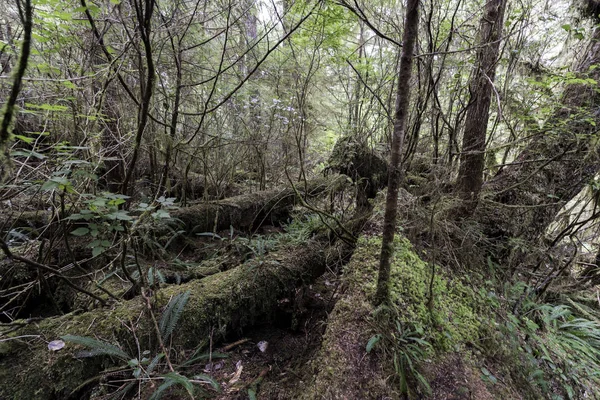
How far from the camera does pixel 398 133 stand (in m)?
1.66

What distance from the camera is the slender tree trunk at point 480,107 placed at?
2.74m

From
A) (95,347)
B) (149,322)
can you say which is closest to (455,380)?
(149,322)

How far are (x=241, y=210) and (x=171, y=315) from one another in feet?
8.13

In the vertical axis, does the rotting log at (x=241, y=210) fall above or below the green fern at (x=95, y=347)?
above

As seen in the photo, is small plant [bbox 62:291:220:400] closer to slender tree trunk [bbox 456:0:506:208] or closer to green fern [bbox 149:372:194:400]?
green fern [bbox 149:372:194:400]

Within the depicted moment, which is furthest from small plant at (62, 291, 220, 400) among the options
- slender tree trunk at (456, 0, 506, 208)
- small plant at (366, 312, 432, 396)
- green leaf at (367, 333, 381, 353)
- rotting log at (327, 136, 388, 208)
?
slender tree trunk at (456, 0, 506, 208)

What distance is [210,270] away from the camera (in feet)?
10.2

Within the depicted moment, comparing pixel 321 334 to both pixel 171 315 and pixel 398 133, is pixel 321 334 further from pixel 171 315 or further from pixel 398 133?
pixel 398 133

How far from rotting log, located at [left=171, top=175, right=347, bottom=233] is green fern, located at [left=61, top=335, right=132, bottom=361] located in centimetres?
202

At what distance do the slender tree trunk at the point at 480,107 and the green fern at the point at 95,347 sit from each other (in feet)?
12.1

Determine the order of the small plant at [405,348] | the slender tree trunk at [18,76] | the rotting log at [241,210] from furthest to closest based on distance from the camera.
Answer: the rotting log at [241,210], the small plant at [405,348], the slender tree trunk at [18,76]

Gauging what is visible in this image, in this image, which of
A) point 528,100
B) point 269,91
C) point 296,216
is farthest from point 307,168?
point 528,100

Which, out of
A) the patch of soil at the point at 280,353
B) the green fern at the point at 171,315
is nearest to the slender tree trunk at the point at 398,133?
the patch of soil at the point at 280,353

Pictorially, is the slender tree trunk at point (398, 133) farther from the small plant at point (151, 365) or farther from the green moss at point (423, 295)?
the small plant at point (151, 365)
